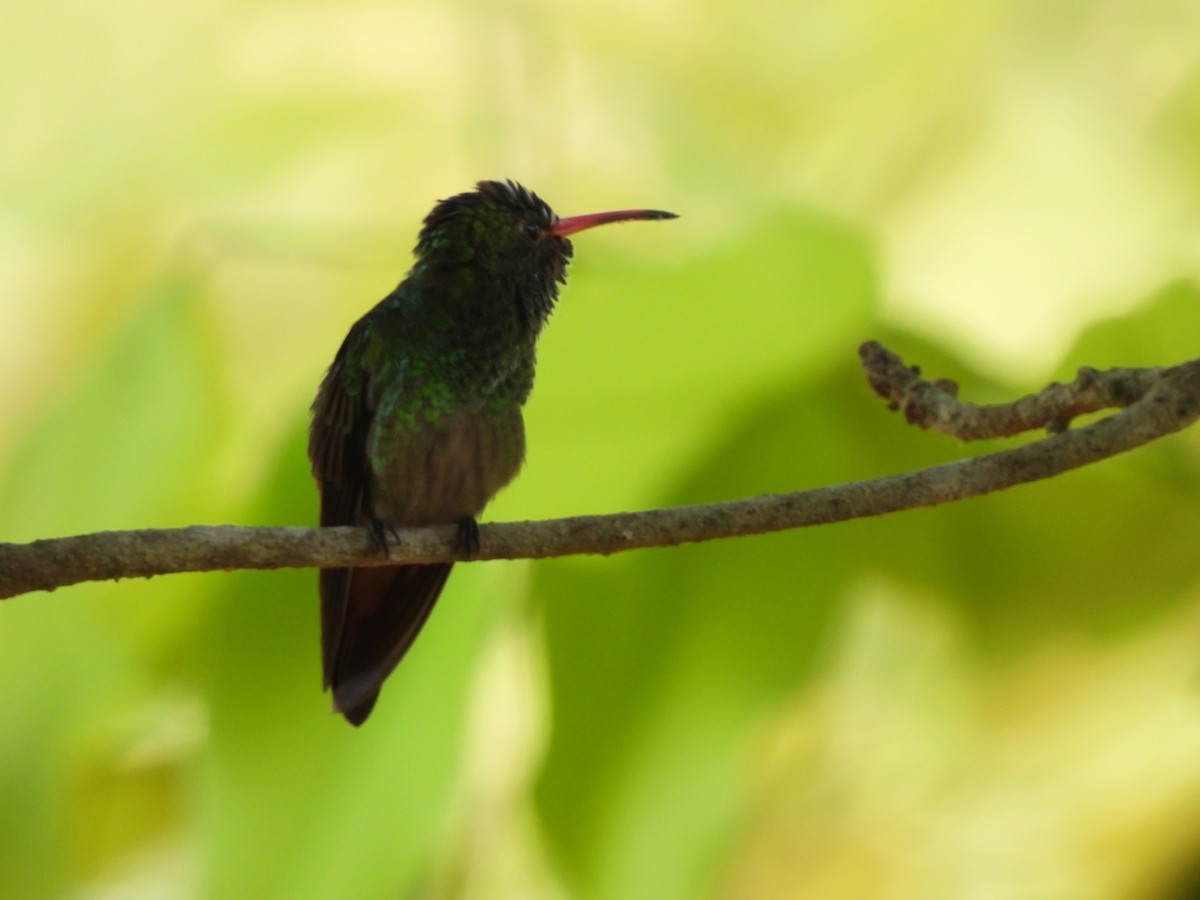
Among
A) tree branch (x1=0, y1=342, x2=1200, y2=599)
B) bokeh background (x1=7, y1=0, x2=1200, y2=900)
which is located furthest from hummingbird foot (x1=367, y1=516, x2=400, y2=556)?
bokeh background (x1=7, y1=0, x2=1200, y2=900)

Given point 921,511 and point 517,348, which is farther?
point 921,511

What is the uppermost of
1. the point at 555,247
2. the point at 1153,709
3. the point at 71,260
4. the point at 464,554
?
the point at 555,247

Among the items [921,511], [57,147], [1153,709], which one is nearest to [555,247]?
[921,511]

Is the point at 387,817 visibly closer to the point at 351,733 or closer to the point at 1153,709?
the point at 351,733

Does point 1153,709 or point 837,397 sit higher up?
point 837,397

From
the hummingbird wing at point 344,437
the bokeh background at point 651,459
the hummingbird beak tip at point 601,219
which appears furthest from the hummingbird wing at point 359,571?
the hummingbird beak tip at point 601,219

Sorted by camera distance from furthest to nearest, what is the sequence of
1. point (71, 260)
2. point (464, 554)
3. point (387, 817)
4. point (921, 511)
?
1. point (71, 260)
2. point (921, 511)
3. point (387, 817)
4. point (464, 554)
